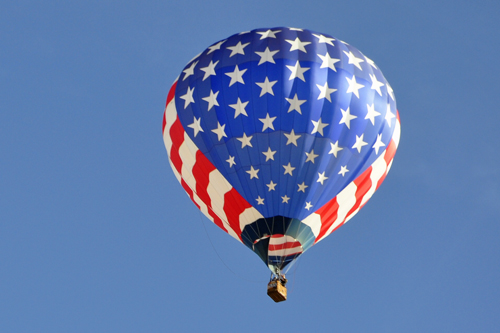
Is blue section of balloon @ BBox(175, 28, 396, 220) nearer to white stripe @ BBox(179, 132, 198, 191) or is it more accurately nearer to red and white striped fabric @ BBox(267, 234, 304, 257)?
white stripe @ BBox(179, 132, 198, 191)

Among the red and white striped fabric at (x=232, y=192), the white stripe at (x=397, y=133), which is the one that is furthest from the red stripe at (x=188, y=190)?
the white stripe at (x=397, y=133)

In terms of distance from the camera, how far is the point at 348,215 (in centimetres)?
2034

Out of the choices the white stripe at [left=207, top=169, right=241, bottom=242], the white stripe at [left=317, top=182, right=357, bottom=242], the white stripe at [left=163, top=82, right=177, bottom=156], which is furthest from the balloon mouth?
the white stripe at [left=163, top=82, right=177, bottom=156]

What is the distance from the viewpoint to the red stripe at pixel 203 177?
19.4 metres

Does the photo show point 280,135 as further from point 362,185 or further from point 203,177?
point 362,185

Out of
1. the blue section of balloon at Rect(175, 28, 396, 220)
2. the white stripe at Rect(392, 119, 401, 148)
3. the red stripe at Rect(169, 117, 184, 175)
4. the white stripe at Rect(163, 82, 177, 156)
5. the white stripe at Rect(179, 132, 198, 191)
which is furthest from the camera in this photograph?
the white stripe at Rect(392, 119, 401, 148)

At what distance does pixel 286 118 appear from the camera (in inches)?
733

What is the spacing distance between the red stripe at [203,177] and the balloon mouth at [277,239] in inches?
50.2

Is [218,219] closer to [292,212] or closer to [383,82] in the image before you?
[292,212]

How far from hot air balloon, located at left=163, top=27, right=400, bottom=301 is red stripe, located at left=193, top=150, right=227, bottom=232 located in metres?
0.03

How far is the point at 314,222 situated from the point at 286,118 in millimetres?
2398

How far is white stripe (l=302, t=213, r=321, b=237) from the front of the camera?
1883 centimetres

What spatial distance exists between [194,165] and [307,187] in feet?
9.13

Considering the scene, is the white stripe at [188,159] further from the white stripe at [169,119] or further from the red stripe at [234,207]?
the red stripe at [234,207]
